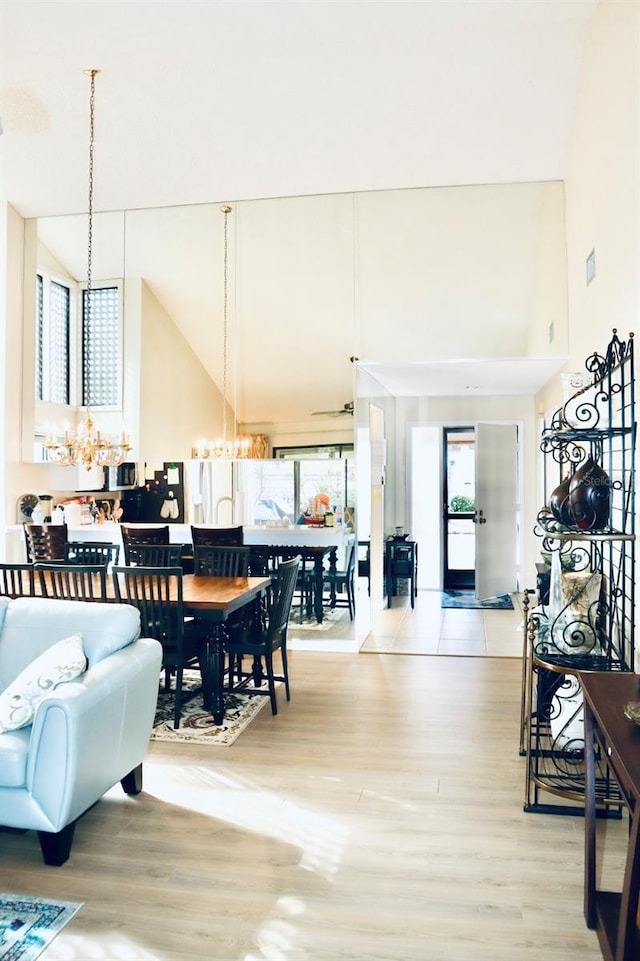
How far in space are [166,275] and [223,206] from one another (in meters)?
0.73

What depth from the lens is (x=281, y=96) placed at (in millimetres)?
5262

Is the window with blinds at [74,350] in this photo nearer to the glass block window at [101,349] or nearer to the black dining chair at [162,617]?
A: the glass block window at [101,349]

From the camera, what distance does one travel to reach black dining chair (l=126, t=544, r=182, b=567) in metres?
4.81

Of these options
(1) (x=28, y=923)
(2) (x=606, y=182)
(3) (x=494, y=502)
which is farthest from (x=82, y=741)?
(3) (x=494, y=502)

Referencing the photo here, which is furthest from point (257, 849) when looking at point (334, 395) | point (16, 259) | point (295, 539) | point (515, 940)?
point (16, 259)

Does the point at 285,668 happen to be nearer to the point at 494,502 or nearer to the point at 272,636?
the point at 272,636

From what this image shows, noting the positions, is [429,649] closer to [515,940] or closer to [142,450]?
[142,450]

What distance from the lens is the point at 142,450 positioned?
6383mm

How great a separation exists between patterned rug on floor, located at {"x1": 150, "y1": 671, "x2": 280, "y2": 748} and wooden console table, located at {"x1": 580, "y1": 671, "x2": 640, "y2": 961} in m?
2.02

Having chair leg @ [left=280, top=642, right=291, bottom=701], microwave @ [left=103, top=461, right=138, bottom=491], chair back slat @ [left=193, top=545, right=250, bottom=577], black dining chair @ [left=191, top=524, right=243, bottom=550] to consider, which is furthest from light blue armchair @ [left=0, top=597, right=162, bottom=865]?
microwave @ [left=103, top=461, right=138, bottom=491]

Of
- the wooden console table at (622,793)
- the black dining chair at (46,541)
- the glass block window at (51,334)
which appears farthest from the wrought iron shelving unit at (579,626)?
the glass block window at (51,334)

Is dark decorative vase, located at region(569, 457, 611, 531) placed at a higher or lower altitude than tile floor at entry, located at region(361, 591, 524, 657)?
higher

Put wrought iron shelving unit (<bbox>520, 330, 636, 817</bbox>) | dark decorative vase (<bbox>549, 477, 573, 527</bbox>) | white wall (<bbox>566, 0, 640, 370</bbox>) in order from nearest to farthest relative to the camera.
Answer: wrought iron shelving unit (<bbox>520, 330, 636, 817</bbox>) < dark decorative vase (<bbox>549, 477, 573, 527</bbox>) < white wall (<bbox>566, 0, 640, 370</bbox>)

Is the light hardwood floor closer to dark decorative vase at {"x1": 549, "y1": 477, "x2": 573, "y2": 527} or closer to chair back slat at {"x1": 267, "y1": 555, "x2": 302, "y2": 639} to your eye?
chair back slat at {"x1": 267, "y1": 555, "x2": 302, "y2": 639}
